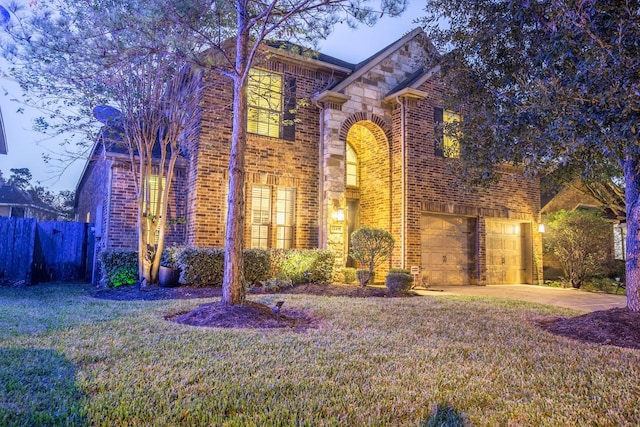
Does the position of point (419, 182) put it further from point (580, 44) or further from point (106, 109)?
point (106, 109)

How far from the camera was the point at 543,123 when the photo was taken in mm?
5410

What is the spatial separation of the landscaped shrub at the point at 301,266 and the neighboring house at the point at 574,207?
8.77 metres

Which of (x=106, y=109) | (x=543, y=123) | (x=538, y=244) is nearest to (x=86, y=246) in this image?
(x=106, y=109)

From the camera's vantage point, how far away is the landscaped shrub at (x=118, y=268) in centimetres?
970

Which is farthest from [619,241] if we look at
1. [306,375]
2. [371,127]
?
[306,375]

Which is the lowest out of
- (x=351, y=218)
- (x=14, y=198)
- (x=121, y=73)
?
(x=351, y=218)

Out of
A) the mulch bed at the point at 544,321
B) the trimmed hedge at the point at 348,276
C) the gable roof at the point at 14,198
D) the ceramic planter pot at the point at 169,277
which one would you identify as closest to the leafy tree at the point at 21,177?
the gable roof at the point at 14,198

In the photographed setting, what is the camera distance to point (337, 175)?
1166cm

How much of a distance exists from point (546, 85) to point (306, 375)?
4505 millimetres

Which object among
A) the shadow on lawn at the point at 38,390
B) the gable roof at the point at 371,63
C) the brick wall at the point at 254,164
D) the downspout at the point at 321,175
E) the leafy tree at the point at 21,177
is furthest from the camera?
the leafy tree at the point at 21,177

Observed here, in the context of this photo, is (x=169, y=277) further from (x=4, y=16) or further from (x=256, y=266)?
(x=4, y=16)

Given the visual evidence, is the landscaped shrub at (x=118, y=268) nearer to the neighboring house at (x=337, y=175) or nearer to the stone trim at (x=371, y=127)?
the neighboring house at (x=337, y=175)

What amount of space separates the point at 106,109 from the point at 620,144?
9.76 m

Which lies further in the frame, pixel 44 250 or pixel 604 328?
pixel 44 250
